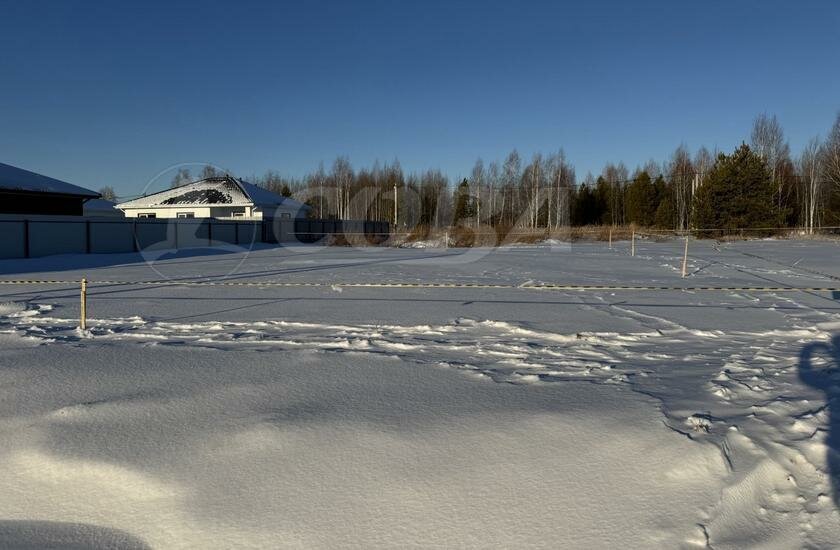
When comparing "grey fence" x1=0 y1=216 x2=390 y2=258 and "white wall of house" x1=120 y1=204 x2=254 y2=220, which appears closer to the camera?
"grey fence" x1=0 y1=216 x2=390 y2=258

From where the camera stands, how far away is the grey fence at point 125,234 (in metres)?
24.5

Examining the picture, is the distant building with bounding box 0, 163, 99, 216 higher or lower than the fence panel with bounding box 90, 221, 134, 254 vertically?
higher

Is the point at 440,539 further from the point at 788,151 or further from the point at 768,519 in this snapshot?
the point at 788,151

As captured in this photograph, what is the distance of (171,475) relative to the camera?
3.63 metres

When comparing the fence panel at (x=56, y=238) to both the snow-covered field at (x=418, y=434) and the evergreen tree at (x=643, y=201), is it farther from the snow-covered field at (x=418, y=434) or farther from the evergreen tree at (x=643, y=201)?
the evergreen tree at (x=643, y=201)

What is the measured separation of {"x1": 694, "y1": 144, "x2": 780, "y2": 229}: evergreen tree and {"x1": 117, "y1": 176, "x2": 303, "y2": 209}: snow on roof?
36194 millimetres

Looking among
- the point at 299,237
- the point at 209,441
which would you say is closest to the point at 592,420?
the point at 209,441

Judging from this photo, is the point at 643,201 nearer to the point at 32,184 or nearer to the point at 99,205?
the point at 99,205

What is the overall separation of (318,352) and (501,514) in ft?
12.8

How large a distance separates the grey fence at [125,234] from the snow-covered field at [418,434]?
754 inches

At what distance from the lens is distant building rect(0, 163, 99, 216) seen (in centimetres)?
2645

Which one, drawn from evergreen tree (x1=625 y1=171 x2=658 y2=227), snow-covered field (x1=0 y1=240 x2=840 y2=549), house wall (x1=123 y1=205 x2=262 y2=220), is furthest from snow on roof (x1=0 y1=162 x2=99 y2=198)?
evergreen tree (x1=625 y1=171 x2=658 y2=227)

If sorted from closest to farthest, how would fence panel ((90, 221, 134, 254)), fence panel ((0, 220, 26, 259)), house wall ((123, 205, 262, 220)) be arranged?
fence panel ((0, 220, 26, 259)) → fence panel ((90, 221, 134, 254)) → house wall ((123, 205, 262, 220))

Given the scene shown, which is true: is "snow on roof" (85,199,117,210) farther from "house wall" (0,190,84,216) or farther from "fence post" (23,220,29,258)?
"fence post" (23,220,29,258)
